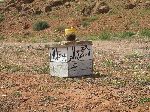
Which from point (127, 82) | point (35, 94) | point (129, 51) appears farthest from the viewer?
point (129, 51)

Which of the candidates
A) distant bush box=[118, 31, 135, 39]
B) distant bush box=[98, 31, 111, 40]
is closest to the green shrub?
distant bush box=[118, 31, 135, 39]

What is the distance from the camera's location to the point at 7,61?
17.2m

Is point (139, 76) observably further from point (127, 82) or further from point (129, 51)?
point (129, 51)

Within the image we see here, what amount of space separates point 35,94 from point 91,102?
4.88 ft

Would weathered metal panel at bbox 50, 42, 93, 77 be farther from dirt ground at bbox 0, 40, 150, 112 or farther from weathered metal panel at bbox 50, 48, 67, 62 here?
dirt ground at bbox 0, 40, 150, 112

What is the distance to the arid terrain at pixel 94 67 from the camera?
942 cm

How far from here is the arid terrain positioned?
9422 mm

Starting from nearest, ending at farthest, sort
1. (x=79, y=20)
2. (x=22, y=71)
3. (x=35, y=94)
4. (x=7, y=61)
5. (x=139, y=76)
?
(x=35, y=94)
(x=139, y=76)
(x=22, y=71)
(x=7, y=61)
(x=79, y=20)

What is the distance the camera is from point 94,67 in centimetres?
1443

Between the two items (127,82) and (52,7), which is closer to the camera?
(127,82)

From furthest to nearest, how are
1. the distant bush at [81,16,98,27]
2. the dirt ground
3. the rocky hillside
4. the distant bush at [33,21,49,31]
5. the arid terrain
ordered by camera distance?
the distant bush at [33,21,49,31] → the distant bush at [81,16,98,27] → the rocky hillside → the arid terrain → the dirt ground

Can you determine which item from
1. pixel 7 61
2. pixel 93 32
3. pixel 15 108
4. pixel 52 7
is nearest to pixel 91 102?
pixel 15 108

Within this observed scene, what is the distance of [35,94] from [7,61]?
7103 millimetres

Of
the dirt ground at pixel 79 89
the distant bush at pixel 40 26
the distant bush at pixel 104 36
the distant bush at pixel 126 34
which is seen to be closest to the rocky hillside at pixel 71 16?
the distant bush at pixel 40 26
